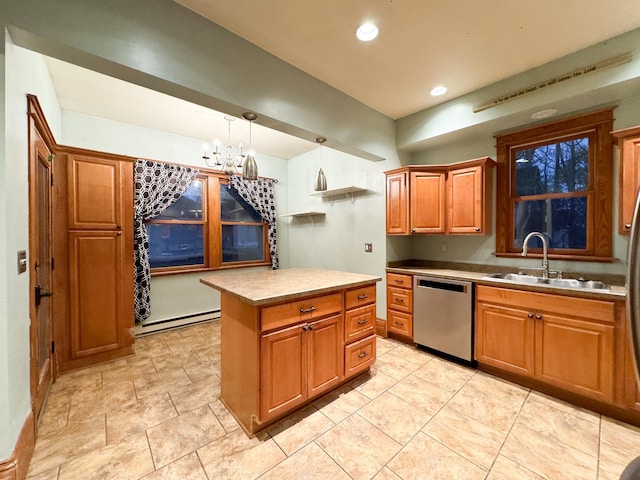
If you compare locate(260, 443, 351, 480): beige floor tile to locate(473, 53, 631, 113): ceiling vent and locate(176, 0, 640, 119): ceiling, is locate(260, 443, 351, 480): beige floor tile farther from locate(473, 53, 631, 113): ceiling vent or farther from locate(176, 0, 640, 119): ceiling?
locate(473, 53, 631, 113): ceiling vent

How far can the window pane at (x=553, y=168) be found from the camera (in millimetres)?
2580

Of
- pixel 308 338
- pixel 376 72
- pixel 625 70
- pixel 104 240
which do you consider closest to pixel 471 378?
pixel 308 338

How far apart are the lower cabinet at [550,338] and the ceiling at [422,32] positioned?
1.98 meters

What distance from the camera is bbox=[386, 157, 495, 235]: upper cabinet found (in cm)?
292

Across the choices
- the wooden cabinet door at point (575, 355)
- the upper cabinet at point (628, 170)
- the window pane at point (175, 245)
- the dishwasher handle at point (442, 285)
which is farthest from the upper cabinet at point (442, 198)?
the window pane at point (175, 245)

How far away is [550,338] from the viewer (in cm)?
222

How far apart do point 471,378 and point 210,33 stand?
3507 millimetres

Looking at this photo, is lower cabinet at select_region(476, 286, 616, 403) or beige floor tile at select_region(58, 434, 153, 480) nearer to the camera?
beige floor tile at select_region(58, 434, 153, 480)

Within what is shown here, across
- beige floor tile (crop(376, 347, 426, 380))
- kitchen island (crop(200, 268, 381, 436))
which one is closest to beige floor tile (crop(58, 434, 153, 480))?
kitchen island (crop(200, 268, 381, 436))

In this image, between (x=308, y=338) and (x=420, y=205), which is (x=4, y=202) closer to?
(x=308, y=338)

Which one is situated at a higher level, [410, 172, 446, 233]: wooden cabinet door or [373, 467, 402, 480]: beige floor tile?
[410, 172, 446, 233]: wooden cabinet door

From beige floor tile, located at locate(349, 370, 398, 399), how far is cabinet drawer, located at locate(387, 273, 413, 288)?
1.07 metres

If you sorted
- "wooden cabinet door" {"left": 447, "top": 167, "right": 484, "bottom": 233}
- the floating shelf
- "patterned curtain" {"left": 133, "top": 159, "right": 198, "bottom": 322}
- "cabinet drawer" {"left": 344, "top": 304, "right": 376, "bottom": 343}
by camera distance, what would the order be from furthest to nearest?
the floating shelf
"patterned curtain" {"left": 133, "top": 159, "right": 198, "bottom": 322}
"wooden cabinet door" {"left": 447, "top": 167, "right": 484, "bottom": 233}
"cabinet drawer" {"left": 344, "top": 304, "right": 376, "bottom": 343}

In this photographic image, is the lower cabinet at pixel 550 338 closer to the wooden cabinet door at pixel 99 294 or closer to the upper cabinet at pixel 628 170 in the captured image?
the upper cabinet at pixel 628 170
